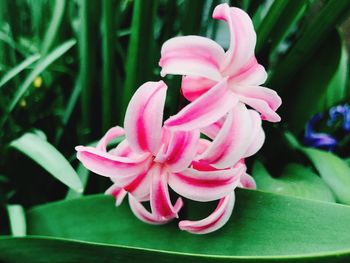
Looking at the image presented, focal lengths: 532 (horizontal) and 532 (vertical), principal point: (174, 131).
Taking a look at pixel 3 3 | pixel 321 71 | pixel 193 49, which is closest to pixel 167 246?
pixel 193 49

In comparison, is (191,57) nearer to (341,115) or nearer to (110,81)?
(110,81)

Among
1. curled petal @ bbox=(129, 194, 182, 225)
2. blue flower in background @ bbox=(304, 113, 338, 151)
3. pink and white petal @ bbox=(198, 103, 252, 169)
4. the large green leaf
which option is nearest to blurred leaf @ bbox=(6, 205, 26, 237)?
the large green leaf

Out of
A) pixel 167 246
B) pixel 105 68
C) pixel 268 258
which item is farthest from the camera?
pixel 105 68

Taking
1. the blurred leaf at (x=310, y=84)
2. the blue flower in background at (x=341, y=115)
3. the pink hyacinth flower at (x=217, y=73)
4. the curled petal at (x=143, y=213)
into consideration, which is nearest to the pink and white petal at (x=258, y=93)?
the pink hyacinth flower at (x=217, y=73)

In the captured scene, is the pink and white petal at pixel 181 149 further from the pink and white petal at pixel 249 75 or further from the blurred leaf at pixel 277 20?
the blurred leaf at pixel 277 20

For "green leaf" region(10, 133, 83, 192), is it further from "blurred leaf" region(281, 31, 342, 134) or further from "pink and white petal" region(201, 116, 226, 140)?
"blurred leaf" region(281, 31, 342, 134)

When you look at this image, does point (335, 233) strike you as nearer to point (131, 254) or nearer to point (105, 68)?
point (131, 254)

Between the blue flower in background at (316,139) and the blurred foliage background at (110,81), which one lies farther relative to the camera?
the blue flower in background at (316,139)

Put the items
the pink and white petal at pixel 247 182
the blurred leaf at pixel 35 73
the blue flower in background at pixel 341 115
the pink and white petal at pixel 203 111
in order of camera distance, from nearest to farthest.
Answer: the pink and white petal at pixel 203 111
the pink and white petal at pixel 247 182
the blurred leaf at pixel 35 73
the blue flower in background at pixel 341 115
